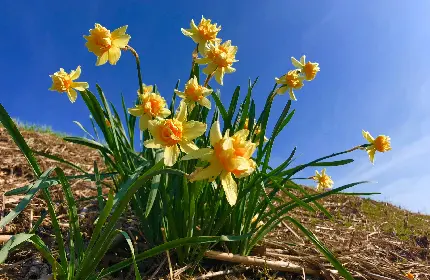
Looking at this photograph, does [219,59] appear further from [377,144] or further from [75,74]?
[377,144]

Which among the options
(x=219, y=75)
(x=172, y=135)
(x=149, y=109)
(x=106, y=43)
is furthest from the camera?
(x=219, y=75)

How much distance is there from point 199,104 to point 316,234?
1.67m

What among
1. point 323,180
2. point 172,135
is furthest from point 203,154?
point 323,180

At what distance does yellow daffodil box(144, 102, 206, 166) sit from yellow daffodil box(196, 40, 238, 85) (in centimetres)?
62

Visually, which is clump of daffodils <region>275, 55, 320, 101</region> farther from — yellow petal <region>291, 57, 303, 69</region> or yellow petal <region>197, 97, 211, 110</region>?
yellow petal <region>197, 97, 211, 110</region>

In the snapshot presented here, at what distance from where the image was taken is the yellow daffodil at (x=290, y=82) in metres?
2.17

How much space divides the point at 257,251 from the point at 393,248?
1.68 meters

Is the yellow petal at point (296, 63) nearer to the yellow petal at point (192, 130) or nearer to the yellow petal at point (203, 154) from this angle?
the yellow petal at point (192, 130)

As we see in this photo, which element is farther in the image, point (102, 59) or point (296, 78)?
point (296, 78)

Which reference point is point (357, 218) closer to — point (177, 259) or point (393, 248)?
point (393, 248)

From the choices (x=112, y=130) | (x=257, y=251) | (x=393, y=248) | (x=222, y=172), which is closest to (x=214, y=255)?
(x=257, y=251)

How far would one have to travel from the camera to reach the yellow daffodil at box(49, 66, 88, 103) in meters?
1.85

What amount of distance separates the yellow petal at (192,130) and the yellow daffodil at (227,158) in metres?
0.21

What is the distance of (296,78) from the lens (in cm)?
218
